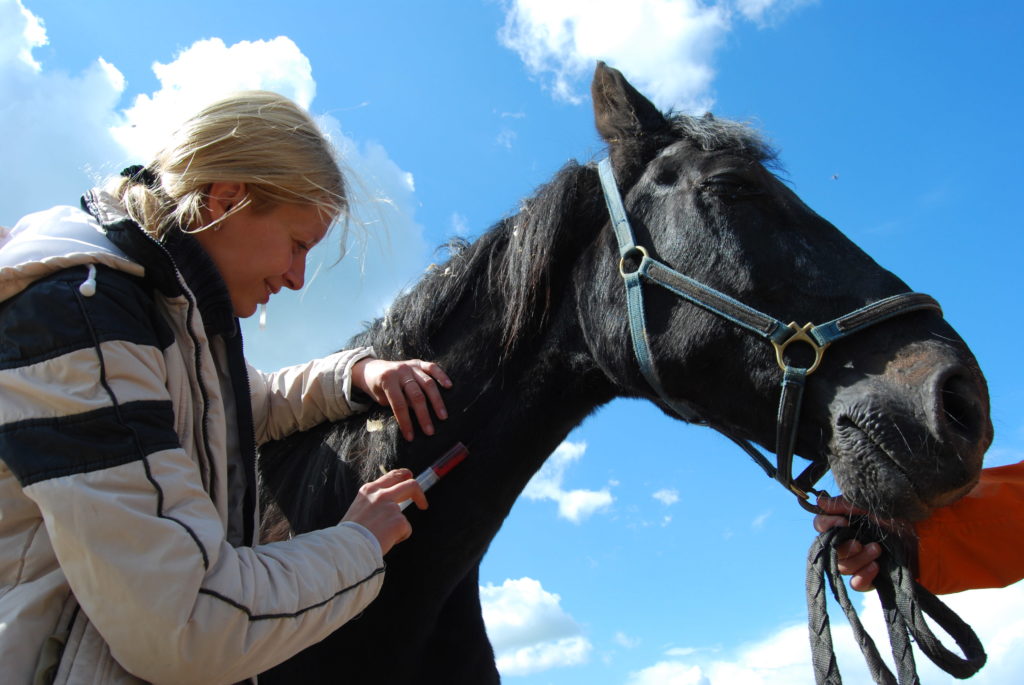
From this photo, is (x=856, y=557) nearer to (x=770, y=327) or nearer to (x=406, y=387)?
(x=770, y=327)

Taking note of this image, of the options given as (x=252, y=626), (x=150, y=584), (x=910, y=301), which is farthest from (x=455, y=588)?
(x=910, y=301)

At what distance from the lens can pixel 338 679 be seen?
2555mm

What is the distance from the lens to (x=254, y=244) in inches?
81.7

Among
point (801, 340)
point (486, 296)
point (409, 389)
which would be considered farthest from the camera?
point (486, 296)

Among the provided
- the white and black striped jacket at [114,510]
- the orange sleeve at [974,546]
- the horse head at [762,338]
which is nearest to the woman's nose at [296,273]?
the white and black striped jacket at [114,510]

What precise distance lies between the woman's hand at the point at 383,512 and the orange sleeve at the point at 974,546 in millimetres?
2222

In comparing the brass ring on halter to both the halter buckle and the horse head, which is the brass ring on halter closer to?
the horse head

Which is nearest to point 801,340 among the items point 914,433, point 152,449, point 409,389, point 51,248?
point 914,433

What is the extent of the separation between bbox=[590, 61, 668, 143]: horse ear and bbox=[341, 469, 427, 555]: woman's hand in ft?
5.95

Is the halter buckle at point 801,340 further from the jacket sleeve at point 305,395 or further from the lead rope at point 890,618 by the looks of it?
the jacket sleeve at point 305,395

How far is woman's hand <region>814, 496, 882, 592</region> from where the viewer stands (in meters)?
2.74

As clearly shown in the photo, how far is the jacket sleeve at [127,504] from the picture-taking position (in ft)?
4.56

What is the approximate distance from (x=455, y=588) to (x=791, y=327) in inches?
61.7

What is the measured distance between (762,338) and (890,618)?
1.09m
